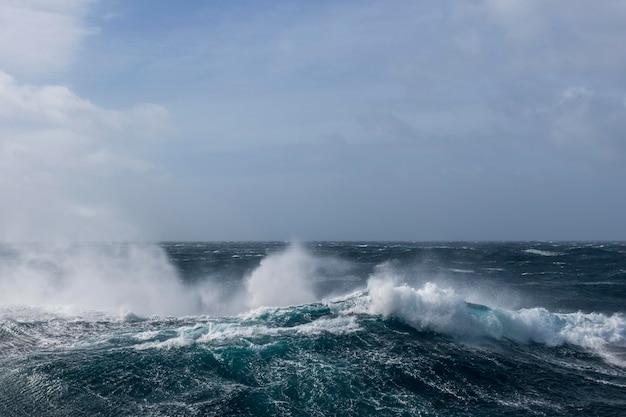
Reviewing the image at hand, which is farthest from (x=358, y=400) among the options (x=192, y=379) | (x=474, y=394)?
(x=192, y=379)

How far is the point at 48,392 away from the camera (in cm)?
1836

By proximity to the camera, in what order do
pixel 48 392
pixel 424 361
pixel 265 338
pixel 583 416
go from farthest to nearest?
1. pixel 265 338
2. pixel 424 361
3. pixel 48 392
4. pixel 583 416

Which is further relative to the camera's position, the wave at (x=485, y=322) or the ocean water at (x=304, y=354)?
the wave at (x=485, y=322)

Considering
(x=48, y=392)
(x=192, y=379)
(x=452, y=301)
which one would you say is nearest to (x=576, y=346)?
(x=452, y=301)

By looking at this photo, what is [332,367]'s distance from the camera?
20.8 m

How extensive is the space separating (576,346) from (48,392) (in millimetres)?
25641

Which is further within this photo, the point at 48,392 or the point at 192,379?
the point at 192,379

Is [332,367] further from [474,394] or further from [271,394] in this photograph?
[474,394]

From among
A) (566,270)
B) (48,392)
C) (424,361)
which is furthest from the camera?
(566,270)

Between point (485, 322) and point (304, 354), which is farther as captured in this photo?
point (485, 322)

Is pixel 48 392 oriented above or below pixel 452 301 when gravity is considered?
below

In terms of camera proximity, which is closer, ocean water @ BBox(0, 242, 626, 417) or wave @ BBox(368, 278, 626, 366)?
ocean water @ BBox(0, 242, 626, 417)

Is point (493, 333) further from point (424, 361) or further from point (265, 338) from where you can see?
point (265, 338)

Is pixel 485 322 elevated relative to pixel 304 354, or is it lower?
elevated
